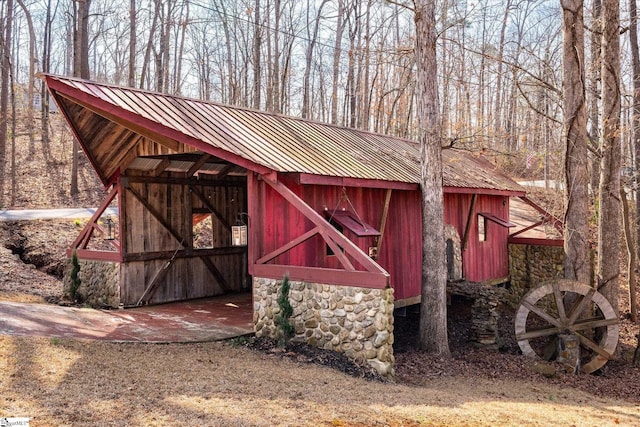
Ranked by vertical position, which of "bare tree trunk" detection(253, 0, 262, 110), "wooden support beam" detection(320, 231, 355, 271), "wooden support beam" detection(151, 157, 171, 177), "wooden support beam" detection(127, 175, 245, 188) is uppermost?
"bare tree trunk" detection(253, 0, 262, 110)

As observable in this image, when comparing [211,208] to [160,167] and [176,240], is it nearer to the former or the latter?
[176,240]

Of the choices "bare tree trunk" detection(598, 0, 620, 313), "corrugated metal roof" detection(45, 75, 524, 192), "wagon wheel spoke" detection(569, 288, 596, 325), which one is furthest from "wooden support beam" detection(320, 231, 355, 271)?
"bare tree trunk" detection(598, 0, 620, 313)

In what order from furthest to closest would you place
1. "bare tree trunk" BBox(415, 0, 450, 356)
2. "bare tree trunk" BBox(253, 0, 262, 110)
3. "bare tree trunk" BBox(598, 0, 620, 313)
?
"bare tree trunk" BBox(253, 0, 262, 110) → "bare tree trunk" BBox(598, 0, 620, 313) → "bare tree trunk" BBox(415, 0, 450, 356)

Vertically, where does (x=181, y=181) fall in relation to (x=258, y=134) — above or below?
below

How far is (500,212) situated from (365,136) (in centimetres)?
573

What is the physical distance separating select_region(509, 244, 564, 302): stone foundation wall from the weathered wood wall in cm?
875

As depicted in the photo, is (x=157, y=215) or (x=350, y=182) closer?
(x=350, y=182)

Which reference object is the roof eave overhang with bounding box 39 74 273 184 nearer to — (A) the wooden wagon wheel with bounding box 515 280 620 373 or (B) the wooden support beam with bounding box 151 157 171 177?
(B) the wooden support beam with bounding box 151 157 171 177

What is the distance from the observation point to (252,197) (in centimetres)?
988

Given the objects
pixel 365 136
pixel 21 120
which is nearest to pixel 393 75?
pixel 365 136

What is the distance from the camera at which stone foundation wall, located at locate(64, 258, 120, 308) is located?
12297 millimetres

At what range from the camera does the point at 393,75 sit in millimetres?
32469

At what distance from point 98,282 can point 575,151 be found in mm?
10299

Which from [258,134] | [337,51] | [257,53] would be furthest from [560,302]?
[337,51]
